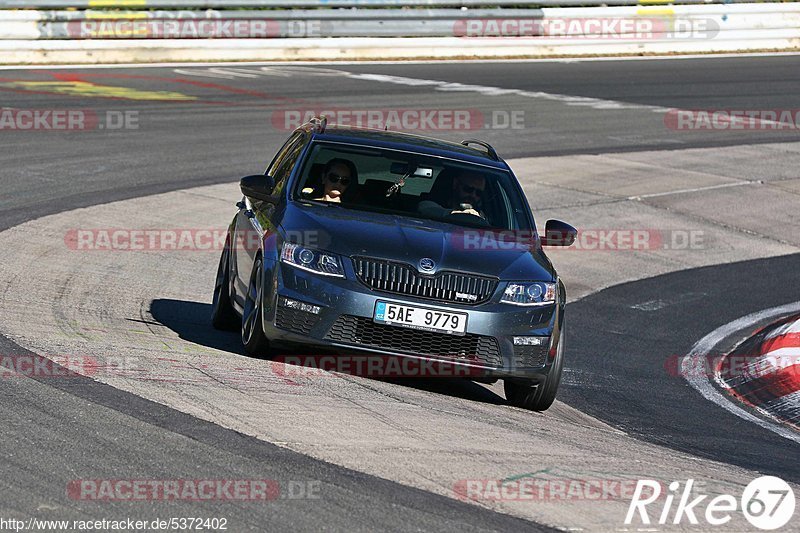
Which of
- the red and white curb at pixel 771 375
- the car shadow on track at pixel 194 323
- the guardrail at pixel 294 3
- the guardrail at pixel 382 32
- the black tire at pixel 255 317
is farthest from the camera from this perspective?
the guardrail at pixel 382 32

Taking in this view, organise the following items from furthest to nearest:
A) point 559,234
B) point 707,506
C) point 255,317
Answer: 1. point 559,234
2. point 255,317
3. point 707,506

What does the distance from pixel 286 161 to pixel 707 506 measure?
4.71 metres

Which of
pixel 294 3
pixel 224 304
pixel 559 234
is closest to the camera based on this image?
pixel 559 234

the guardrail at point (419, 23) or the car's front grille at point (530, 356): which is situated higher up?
the guardrail at point (419, 23)

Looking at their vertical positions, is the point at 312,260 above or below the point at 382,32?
below

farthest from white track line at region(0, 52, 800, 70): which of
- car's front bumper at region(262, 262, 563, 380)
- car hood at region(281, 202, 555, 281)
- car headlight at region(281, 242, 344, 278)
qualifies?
car's front bumper at region(262, 262, 563, 380)

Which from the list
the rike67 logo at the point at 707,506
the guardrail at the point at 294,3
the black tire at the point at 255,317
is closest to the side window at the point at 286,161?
the black tire at the point at 255,317

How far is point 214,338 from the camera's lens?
9.42m

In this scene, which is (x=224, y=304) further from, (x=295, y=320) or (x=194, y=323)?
(x=295, y=320)

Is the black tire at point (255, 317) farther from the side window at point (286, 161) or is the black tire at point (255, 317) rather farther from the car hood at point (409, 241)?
the side window at point (286, 161)

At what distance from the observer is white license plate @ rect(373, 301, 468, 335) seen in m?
7.83

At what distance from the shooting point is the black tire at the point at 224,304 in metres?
9.71

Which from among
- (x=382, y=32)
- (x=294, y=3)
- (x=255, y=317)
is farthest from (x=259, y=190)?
(x=382, y=32)

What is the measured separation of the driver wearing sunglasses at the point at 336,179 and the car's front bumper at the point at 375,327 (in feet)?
3.42
